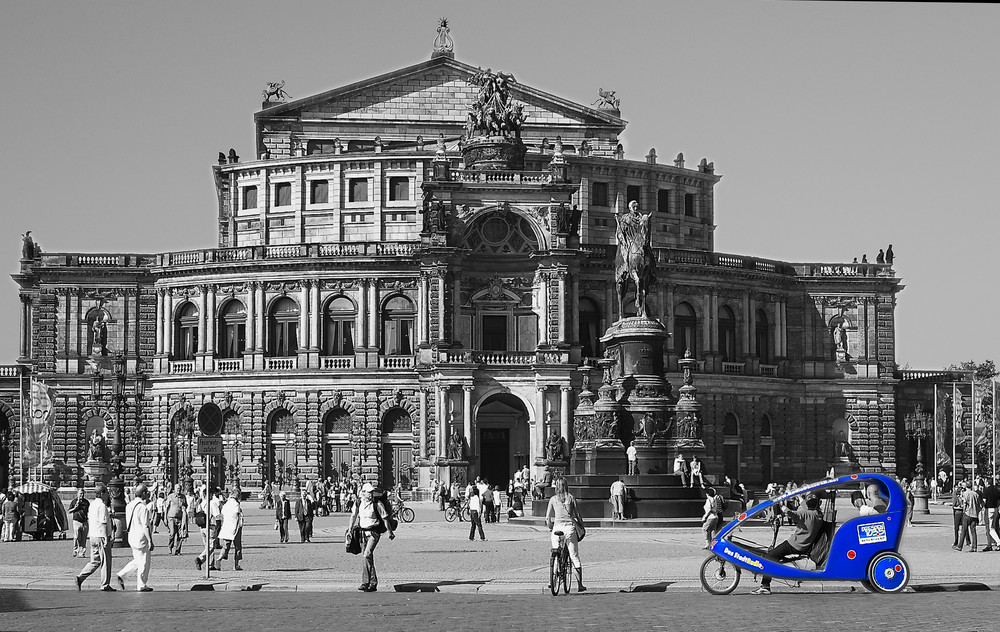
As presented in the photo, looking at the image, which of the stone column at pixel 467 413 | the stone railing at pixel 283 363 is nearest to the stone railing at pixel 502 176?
the stone column at pixel 467 413

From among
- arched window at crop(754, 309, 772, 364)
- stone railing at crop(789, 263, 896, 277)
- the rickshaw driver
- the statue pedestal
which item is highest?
stone railing at crop(789, 263, 896, 277)

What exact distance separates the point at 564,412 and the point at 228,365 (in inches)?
817

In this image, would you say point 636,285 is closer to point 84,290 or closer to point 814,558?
point 814,558

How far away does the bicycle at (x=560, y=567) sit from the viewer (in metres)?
30.1

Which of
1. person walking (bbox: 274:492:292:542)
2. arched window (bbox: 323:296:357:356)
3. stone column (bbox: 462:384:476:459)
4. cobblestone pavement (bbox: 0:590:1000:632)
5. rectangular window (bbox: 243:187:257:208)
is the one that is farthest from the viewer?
rectangular window (bbox: 243:187:257:208)

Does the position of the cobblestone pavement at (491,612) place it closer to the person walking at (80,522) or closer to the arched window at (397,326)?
the person walking at (80,522)

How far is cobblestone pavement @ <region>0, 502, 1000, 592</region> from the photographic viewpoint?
107 ft

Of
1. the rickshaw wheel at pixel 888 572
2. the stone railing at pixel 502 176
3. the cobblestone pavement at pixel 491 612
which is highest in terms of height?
the stone railing at pixel 502 176

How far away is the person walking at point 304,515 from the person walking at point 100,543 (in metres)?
16.6

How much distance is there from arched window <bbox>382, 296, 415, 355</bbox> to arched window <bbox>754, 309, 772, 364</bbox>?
73.0 ft

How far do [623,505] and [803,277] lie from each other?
52.9 m

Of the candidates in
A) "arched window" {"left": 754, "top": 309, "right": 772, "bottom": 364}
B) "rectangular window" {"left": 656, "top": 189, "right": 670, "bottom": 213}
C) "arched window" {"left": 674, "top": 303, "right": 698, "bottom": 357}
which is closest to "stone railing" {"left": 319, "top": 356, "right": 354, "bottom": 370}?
"arched window" {"left": 674, "top": 303, "right": 698, "bottom": 357}

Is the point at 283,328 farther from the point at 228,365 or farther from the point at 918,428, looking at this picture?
the point at 918,428

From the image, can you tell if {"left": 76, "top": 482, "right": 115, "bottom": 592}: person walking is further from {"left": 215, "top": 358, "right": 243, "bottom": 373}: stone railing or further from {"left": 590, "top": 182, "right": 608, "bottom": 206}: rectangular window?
{"left": 590, "top": 182, "right": 608, "bottom": 206}: rectangular window
